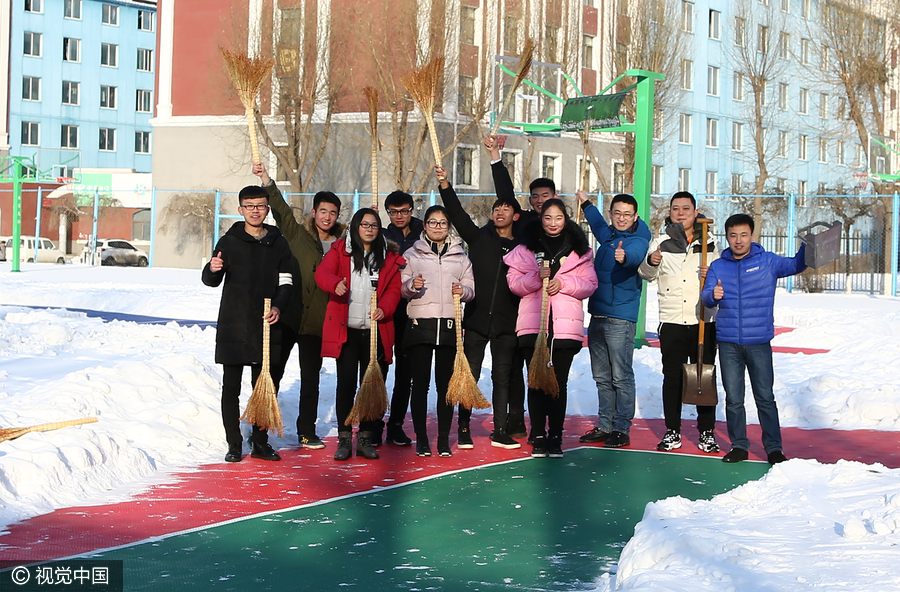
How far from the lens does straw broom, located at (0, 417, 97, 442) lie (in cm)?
687

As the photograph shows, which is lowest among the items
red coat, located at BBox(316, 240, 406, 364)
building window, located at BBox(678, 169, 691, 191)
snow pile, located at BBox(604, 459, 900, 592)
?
snow pile, located at BBox(604, 459, 900, 592)

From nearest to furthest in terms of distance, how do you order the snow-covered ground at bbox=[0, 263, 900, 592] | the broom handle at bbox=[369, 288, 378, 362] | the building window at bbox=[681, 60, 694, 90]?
the snow-covered ground at bbox=[0, 263, 900, 592] → the broom handle at bbox=[369, 288, 378, 362] → the building window at bbox=[681, 60, 694, 90]

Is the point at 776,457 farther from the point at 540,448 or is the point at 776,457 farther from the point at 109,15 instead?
the point at 109,15

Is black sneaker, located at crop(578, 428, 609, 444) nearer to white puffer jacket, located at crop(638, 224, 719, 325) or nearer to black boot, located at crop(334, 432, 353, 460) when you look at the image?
white puffer jacket, located at crop(638, 224, 719, 325)

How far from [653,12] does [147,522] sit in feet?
105

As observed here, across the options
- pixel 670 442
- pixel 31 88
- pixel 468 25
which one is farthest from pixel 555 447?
pixel 31 88

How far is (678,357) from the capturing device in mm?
8086

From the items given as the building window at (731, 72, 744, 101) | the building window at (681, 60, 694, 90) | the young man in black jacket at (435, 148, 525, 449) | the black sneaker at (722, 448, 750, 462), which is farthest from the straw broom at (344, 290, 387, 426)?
the building window at (731, 72, 744, 101)

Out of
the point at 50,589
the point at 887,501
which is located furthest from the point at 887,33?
the point at 50,589

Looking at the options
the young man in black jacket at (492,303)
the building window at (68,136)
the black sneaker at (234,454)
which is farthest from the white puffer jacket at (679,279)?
the building window at (68,136)

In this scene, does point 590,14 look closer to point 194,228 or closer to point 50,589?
point 194,228

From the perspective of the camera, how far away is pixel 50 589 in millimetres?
4477

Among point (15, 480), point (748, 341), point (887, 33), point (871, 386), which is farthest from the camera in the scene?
point (887, 33)

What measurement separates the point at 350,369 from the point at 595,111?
943 cm
